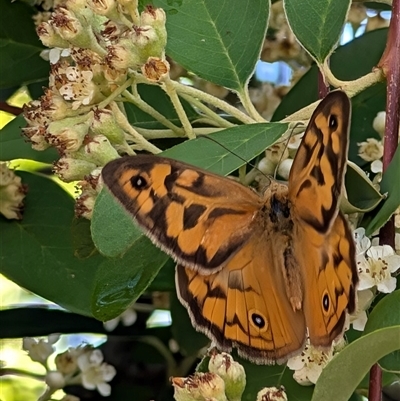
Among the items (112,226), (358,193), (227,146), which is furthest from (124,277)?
(358,193)

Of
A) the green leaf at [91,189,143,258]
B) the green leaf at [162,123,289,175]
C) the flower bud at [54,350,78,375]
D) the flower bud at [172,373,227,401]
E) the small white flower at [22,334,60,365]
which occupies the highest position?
the green leaf at [162,123,289,175]

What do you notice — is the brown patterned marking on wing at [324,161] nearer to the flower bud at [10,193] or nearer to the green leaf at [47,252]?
the green leaf at [47,252]

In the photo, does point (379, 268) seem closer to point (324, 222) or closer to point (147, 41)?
point (324, 222)

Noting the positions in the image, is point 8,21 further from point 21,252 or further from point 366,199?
point 366,199

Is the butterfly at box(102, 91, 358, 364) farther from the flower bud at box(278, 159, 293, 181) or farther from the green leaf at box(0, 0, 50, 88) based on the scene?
the green leaf at box(0, 0, 50, 88)

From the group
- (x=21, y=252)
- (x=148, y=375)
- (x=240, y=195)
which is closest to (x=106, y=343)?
(x=148, y=375)

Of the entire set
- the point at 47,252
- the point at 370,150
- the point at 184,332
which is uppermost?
the point at 370,150

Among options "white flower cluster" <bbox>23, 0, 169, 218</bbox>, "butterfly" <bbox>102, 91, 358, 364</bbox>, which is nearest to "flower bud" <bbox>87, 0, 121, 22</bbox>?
"white flower cluster" <bbox>23, 0, 169, 218</bbox>
